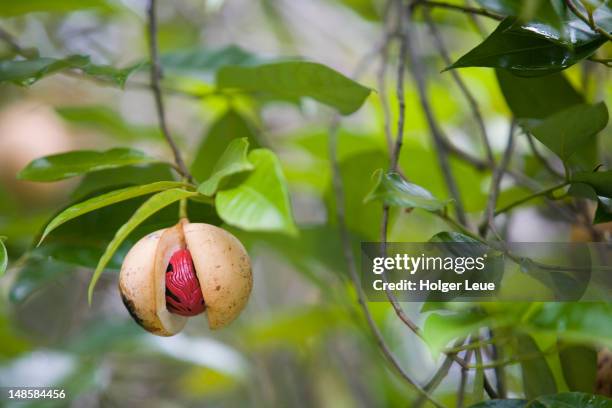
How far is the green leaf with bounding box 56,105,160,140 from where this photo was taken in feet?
3.07

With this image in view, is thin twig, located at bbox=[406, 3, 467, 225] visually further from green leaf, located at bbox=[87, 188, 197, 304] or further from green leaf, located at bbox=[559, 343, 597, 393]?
green leaf, located at bbox=[87, 188, 197, 304]

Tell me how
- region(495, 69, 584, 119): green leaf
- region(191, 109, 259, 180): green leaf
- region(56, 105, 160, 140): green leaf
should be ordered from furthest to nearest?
1. region(56, 105, 160, 140): green leaf
2. region(191, 109, 259, 180): green leaf
3. region(495, 69, 584, 119): green leaf

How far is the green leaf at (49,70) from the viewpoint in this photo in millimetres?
542

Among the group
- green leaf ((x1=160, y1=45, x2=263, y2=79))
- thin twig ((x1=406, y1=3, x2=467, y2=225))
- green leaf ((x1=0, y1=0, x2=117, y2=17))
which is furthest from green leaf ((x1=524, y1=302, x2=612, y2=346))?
green leaf ((x1=0, y1=0, x2=117, y2=17))

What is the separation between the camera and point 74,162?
0.53 m

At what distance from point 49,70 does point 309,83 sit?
218 millimetres

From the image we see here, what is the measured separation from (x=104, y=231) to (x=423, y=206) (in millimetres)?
294

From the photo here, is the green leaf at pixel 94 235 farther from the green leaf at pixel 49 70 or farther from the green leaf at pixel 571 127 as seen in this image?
the green leaf at pixel 571 127

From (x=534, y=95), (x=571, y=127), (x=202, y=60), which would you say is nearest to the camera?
(x=571, y=127)

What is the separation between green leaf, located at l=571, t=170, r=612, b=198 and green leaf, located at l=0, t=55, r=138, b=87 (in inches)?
14.0

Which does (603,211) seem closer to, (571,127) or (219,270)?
(571,127)

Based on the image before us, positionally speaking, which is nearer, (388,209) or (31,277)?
(388,209)

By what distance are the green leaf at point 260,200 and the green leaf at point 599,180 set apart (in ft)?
0.75

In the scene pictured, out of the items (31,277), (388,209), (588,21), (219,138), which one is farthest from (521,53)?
(31,277)
